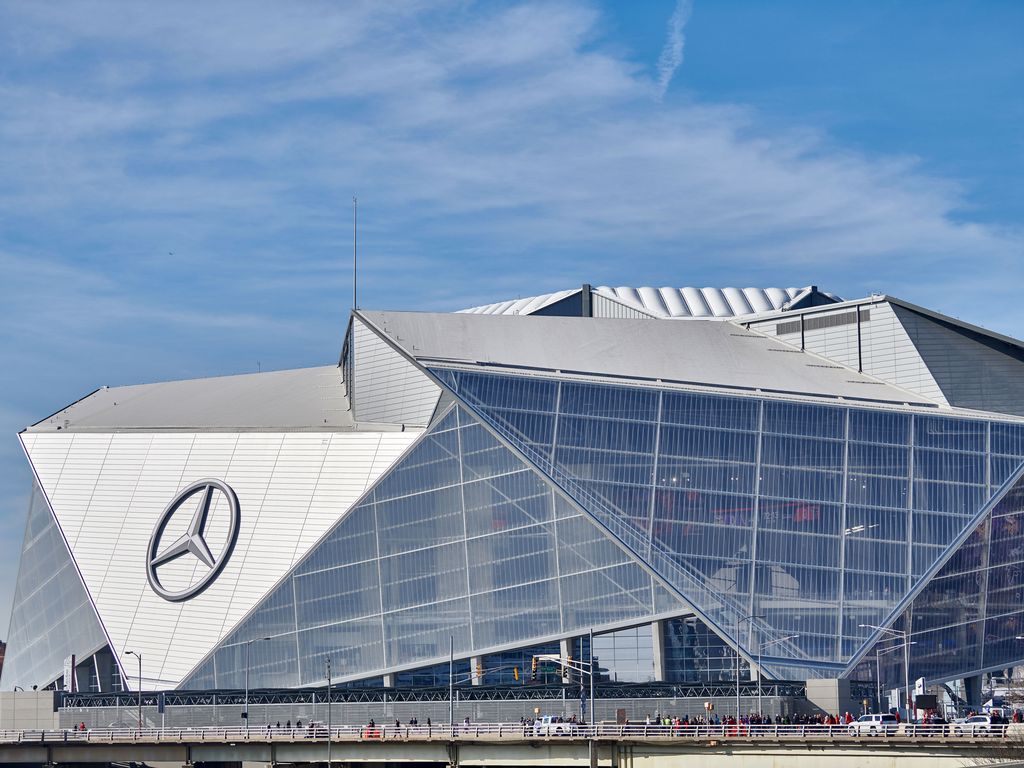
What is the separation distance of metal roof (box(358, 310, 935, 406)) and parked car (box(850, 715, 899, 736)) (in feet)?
116

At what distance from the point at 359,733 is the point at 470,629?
1473cm

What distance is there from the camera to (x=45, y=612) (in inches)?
5098

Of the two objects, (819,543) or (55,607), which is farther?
(55,607)

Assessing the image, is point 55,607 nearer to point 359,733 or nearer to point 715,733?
point 359,733

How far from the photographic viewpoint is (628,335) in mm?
128375

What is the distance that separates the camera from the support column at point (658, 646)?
10438 cm

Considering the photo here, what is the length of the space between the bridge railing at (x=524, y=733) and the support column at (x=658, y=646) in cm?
1182

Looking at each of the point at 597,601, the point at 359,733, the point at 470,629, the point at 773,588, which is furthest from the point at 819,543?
the point at 359,733

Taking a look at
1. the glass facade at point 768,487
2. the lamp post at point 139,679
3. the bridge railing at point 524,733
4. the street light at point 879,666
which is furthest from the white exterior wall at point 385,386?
the street light at point 879,666

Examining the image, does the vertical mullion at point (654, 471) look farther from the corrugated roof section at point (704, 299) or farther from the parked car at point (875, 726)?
the corrugated roof section at point (704, 299)

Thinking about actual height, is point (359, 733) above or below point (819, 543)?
below

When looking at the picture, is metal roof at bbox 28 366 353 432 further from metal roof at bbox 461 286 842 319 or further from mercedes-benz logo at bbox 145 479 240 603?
metal roof at bbox 461 286 842 319

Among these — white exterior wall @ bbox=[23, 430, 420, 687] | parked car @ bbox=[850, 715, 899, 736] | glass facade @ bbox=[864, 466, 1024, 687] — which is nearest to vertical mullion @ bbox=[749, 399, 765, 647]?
glass facade @ bbox=[864, 466, 1024, 687]

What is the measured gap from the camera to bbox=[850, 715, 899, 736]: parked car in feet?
259
